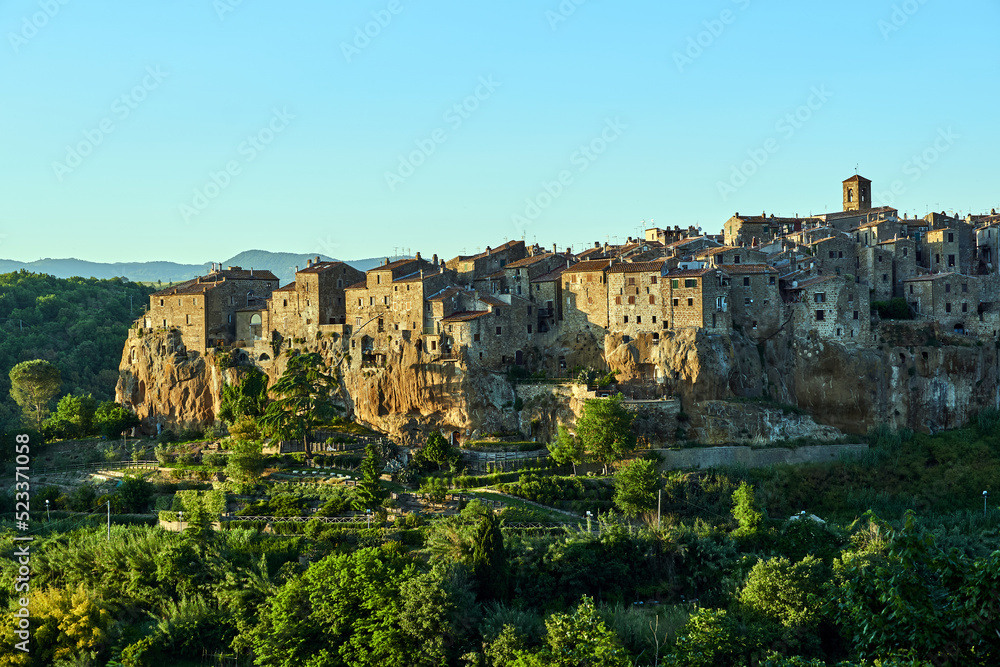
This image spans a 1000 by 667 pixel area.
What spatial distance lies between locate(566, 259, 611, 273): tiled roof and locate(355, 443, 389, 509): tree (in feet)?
52.3

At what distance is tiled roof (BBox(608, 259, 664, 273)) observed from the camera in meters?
56.6

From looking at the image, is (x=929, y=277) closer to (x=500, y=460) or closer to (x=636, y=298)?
(x=636, y=298)

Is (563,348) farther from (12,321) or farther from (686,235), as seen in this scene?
(12,321)

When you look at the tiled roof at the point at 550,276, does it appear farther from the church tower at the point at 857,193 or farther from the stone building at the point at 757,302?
the church tower at the point at 857,193

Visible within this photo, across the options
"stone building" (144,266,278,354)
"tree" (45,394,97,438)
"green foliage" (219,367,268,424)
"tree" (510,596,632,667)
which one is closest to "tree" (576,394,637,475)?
"green foliage" (219,367,268,424)

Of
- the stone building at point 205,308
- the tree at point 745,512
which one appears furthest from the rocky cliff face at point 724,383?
the stone building at point 205,308

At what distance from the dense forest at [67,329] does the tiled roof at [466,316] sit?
3330 centimetres

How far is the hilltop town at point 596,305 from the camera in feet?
184

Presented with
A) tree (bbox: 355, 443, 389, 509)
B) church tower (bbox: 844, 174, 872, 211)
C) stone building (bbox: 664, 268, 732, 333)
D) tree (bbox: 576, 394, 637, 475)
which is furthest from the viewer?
church tower (bbox: 844, 174, 872, 211)

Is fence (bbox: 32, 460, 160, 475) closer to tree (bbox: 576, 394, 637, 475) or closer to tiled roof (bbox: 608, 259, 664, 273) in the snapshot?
tree (bbox: 576, 394, 637, 475)

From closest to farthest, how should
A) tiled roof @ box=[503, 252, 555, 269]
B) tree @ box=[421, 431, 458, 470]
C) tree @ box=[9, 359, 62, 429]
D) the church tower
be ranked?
tree @ box=[421, 431, 458, 470] < tiled roof @ box=[503, 252, 555, 269] < tree @ box=[9, 359, 62, 429] < the church tower

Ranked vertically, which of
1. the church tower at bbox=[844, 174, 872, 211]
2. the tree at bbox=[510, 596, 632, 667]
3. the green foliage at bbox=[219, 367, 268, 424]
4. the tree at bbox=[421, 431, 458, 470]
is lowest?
the tree at bbox=[510, 596, 632, 667]

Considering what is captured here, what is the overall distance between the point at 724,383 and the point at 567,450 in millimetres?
9152

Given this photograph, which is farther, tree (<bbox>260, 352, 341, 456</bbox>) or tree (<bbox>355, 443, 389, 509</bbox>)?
tree (<bbox>260, 352, 341, 456</bbox>)
